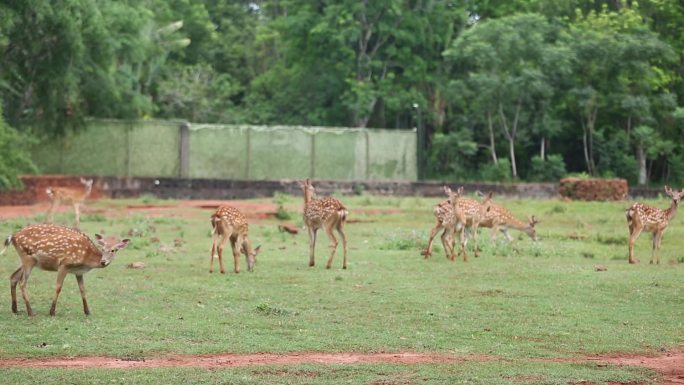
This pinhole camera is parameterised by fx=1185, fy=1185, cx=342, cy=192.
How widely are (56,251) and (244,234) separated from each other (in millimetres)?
6160

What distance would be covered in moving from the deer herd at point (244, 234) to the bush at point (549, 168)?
20.7 metres

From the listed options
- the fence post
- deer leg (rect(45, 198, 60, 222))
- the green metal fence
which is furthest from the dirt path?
the fence post

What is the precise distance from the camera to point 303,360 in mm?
11734

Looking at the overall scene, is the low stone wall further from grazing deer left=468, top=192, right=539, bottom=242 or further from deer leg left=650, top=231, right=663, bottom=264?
deer leg left=650, top=231, right=663, bottom=264

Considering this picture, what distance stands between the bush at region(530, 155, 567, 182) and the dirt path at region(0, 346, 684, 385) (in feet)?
115

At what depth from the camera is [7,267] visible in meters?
19.8

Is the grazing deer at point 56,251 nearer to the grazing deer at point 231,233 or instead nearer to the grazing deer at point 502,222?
the grazing deer at point 231,233

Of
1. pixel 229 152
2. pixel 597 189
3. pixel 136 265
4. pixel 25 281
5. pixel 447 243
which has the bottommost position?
pixel 136 265

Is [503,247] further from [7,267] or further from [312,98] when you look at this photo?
[312,98]

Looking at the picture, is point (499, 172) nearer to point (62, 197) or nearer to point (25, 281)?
point (62, 197)

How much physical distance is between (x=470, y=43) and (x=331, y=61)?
781 centimetres

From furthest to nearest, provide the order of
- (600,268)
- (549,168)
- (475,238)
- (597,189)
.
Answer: (549,168) < (597,189) < (475,238) < (600,268)

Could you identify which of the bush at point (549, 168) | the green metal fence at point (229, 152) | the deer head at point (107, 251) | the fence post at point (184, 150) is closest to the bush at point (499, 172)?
the bush at point (549, 168)

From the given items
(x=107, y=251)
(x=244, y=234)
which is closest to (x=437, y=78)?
(x=244, y=234)
